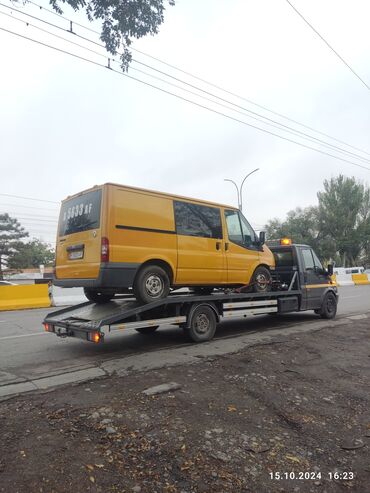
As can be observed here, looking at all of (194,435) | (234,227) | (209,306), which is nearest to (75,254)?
(209,306)

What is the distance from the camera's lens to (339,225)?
5953 cm

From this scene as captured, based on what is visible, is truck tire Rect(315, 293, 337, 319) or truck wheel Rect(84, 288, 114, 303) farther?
truck tire Rect(315, 293, 337, 319)

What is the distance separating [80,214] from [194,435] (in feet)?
14.5

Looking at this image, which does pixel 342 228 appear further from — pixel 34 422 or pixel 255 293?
pixel 34 422

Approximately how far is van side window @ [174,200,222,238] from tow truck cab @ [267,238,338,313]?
2837 millimetres

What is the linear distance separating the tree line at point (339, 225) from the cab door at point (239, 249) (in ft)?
179

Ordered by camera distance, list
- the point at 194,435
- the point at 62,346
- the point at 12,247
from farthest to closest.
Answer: the point at 12,247
the point at 62,346
the point at 194,435

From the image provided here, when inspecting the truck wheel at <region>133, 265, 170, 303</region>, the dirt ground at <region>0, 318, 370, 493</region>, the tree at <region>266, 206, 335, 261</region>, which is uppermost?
the tree at <region>266, 206, 335, 261</region>

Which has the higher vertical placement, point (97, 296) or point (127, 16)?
point (127, 16)

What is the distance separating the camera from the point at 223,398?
447cm

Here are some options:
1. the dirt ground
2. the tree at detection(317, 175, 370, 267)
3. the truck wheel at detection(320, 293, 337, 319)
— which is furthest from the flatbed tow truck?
the tree at detection(317, 175, 370, 267)

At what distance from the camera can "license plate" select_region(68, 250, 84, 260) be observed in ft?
21.9

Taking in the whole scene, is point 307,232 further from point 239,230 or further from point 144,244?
point 144,244

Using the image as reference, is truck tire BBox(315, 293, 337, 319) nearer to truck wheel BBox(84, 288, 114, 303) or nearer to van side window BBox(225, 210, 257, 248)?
van side window BBox(225, 210, 257, 248)
